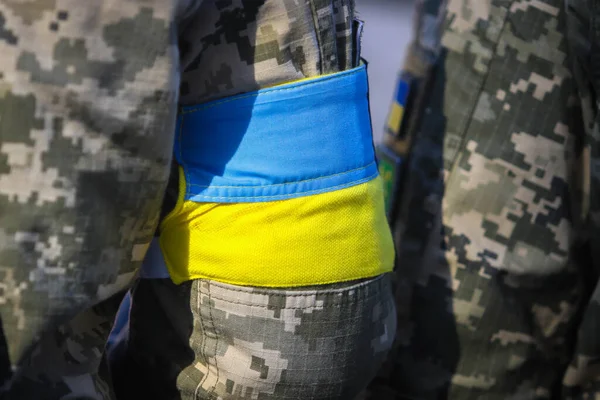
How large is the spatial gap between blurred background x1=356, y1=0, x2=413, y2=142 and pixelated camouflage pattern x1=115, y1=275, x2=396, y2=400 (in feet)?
8.07

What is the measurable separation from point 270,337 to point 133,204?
0.71ft

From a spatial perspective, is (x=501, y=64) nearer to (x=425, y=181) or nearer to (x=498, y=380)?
(x=425, y=181)

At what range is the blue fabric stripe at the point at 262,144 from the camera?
2.38 feet

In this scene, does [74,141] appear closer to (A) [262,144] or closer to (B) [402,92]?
(A) [262,144]

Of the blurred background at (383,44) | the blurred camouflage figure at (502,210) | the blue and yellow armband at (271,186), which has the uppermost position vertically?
the blue and yellow armband at (271,186)

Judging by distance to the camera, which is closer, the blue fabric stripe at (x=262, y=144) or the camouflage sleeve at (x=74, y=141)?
the camouflage sleeve at (x=74, y=141)

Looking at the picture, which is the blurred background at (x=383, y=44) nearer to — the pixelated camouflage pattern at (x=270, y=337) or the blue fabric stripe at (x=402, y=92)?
the blue fabric stripe at (x=402, y=92)

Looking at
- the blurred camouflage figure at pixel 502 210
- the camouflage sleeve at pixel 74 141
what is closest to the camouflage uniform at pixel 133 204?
the camouflage sleeve at pixel 74 141

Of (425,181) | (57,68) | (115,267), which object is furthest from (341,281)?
(425,181)

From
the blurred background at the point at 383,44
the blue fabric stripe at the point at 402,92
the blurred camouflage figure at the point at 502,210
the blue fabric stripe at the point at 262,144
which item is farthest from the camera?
the blurred background at the point at 383,44

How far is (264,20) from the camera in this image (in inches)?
28.1

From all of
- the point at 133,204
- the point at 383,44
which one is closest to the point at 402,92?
the point at 133,204

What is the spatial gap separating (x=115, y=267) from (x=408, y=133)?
0.87 m

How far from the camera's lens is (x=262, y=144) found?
73 cm
